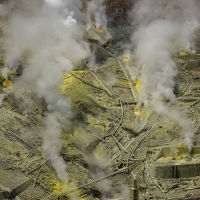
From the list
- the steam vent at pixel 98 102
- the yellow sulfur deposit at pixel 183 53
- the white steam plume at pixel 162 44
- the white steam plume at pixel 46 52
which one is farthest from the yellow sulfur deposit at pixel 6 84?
the yellow sulfur deposit at pixel 183 53

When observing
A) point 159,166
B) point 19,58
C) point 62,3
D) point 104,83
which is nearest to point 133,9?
point 62,3

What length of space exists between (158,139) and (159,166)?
1004 mm

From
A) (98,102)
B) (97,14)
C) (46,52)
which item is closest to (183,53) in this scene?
(98,102)

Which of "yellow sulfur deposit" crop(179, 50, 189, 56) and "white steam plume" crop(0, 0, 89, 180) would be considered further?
"yellow sulfur deposit" crop(179, 50, 189, 56)

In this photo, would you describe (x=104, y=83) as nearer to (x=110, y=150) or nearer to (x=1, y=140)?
(x=110, y=150)

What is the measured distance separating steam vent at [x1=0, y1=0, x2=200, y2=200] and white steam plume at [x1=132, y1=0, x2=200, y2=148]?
1.5 inches

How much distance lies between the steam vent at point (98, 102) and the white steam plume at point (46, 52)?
0.03 metres

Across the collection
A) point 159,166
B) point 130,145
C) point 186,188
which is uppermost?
point 130,145

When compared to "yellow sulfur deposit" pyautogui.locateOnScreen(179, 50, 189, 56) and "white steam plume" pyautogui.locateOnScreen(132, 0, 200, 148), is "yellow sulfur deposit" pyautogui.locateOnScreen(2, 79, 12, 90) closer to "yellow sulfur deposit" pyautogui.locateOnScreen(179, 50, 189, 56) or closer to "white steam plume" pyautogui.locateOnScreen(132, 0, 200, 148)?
"white steam plume" pyautogui.locateOnScreen(132, 0, 200, 148)

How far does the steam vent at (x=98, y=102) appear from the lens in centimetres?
745

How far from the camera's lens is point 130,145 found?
8.35 meters

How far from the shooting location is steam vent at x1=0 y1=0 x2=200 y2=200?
24.5 feet

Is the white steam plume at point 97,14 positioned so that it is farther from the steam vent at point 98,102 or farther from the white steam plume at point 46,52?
the white steam plume at point 46,52

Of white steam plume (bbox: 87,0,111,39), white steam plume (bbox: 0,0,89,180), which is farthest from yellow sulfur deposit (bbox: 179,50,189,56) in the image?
white steam plume (bbox: 0,0,89,180)
